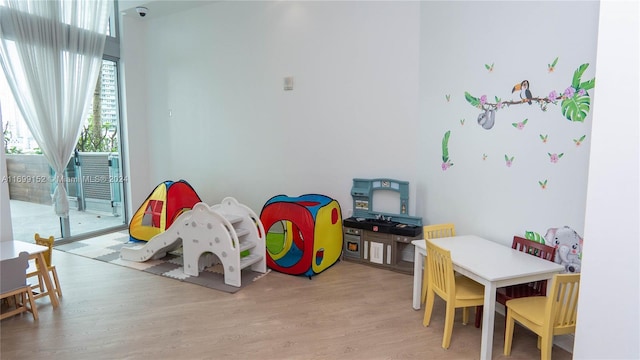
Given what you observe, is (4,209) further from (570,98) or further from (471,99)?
(570,98)

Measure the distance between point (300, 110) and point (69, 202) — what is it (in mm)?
3485

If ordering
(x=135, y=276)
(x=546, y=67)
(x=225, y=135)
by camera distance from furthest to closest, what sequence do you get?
(x=225, y=135)
(x=135, y=276)
(x=546, y=67)

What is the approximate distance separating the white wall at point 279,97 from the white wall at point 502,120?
0.29m

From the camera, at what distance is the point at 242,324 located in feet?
8.75

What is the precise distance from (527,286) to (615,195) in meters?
1.67

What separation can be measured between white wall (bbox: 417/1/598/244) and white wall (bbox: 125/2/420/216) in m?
0.29

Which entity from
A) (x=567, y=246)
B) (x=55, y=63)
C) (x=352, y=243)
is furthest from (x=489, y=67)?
(x=55, y=63)

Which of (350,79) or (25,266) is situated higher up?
(350,79)

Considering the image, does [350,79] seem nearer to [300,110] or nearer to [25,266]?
[300,110]

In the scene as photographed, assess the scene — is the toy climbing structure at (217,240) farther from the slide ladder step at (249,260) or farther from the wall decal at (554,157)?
the wall decal at (554,157)

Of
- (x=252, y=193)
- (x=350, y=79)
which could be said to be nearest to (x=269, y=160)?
(x=252, y=193)

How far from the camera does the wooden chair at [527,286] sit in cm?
250

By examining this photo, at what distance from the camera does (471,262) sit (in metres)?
2.38

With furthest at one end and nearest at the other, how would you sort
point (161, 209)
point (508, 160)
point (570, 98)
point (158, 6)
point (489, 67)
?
point (158, 6) < point (161, 209) < point (489, 67) < point (508, 160) < point (570, 98)
